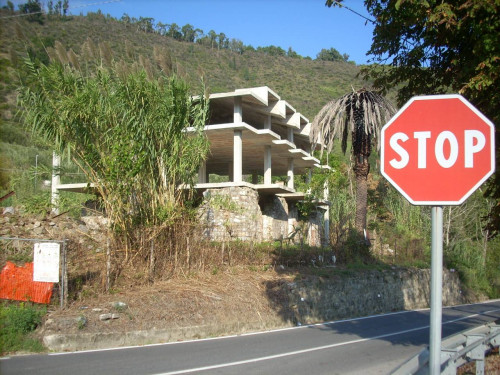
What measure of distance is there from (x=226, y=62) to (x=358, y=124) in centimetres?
7813

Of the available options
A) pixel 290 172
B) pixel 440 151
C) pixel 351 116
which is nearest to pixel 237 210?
pixel 351 116

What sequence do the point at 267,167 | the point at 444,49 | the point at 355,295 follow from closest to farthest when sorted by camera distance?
1. the point at 444,49
2. the point at 355,295
3. the point at 267,167

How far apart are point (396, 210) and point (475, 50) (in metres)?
36.6

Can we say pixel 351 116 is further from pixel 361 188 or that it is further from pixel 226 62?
pixel 226 62

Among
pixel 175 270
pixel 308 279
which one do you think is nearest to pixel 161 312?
pixel 175 270

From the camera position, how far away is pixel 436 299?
354cm

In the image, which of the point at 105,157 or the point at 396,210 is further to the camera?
the point at 396,210

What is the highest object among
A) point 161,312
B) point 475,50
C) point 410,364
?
point 475,50

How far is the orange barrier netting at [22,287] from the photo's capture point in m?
12.8

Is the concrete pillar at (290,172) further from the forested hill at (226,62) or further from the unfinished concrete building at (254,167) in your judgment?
the forested hill at (226,62)

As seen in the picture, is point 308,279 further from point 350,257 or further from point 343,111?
point 343,111

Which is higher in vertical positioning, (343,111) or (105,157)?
(343,111)

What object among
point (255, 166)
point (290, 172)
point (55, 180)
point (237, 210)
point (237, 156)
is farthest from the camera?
point (255, 166)

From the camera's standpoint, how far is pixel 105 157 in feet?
49.9
